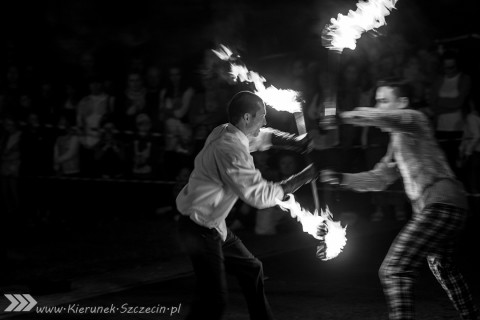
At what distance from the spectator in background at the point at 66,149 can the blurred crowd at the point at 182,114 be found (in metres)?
0.02

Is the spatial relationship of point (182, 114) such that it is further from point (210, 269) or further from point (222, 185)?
point (210, 269)

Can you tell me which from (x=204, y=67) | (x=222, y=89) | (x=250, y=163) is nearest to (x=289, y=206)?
(x=250, y=163)

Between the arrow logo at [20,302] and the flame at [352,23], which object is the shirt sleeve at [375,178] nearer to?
the flame at [352,23]

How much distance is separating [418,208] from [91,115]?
25.0ft

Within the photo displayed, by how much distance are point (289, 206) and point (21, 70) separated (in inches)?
356

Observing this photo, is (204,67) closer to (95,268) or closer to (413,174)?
(95,268)

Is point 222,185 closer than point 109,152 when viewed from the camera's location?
Yes

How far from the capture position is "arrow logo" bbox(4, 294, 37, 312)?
6.69 meters

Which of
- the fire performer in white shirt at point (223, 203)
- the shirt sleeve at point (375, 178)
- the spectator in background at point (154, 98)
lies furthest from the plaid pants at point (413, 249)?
the spectator in background at point (154, 98)

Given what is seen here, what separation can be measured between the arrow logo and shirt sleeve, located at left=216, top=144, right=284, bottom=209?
2689mm

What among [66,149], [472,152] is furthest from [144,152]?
[472,152]

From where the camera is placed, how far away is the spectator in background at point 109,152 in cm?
1205

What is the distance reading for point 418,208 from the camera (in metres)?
5.26

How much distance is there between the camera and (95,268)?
8.80 m
